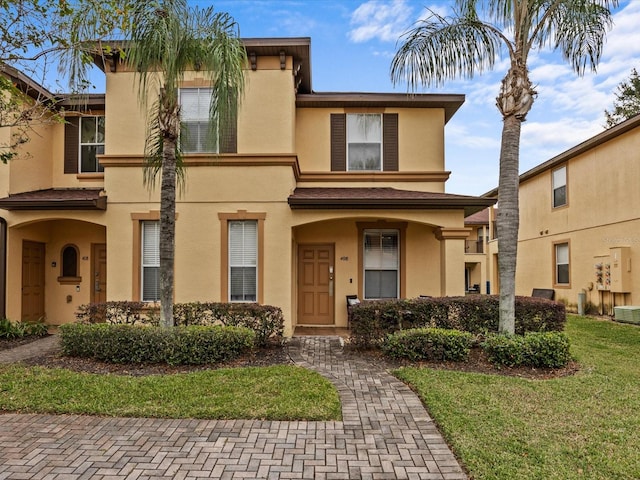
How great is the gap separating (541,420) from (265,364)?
13.9 feet

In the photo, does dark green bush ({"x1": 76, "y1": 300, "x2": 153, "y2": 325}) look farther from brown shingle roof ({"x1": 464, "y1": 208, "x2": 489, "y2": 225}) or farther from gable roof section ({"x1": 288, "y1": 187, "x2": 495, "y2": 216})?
Result: brown shingle roof ({"x1": 464, "y1": 208, "x2": 489, "y2": 225})

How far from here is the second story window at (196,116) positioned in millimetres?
9695

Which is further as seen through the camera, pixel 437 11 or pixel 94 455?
pixel 437 11

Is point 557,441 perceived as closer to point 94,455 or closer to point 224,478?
point 224,478

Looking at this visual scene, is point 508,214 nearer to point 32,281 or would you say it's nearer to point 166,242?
point 166,242

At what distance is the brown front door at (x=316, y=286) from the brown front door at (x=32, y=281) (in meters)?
7.10

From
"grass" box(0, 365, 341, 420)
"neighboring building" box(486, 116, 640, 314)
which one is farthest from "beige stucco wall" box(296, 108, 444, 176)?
"grass" box(0, 365, 341, 420)

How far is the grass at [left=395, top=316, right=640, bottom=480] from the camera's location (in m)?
3.63

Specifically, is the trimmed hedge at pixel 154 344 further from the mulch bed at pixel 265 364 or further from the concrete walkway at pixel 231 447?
the concrete walkway at pixel 231 447

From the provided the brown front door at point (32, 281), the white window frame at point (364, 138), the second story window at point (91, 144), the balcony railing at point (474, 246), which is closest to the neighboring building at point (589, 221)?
the white window frame at point (364, 138)

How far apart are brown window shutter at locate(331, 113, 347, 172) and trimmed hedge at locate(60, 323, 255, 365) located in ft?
18.9

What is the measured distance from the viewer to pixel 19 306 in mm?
10023

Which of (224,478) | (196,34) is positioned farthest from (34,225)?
(224,478)

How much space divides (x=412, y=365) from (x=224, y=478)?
4.12 m
